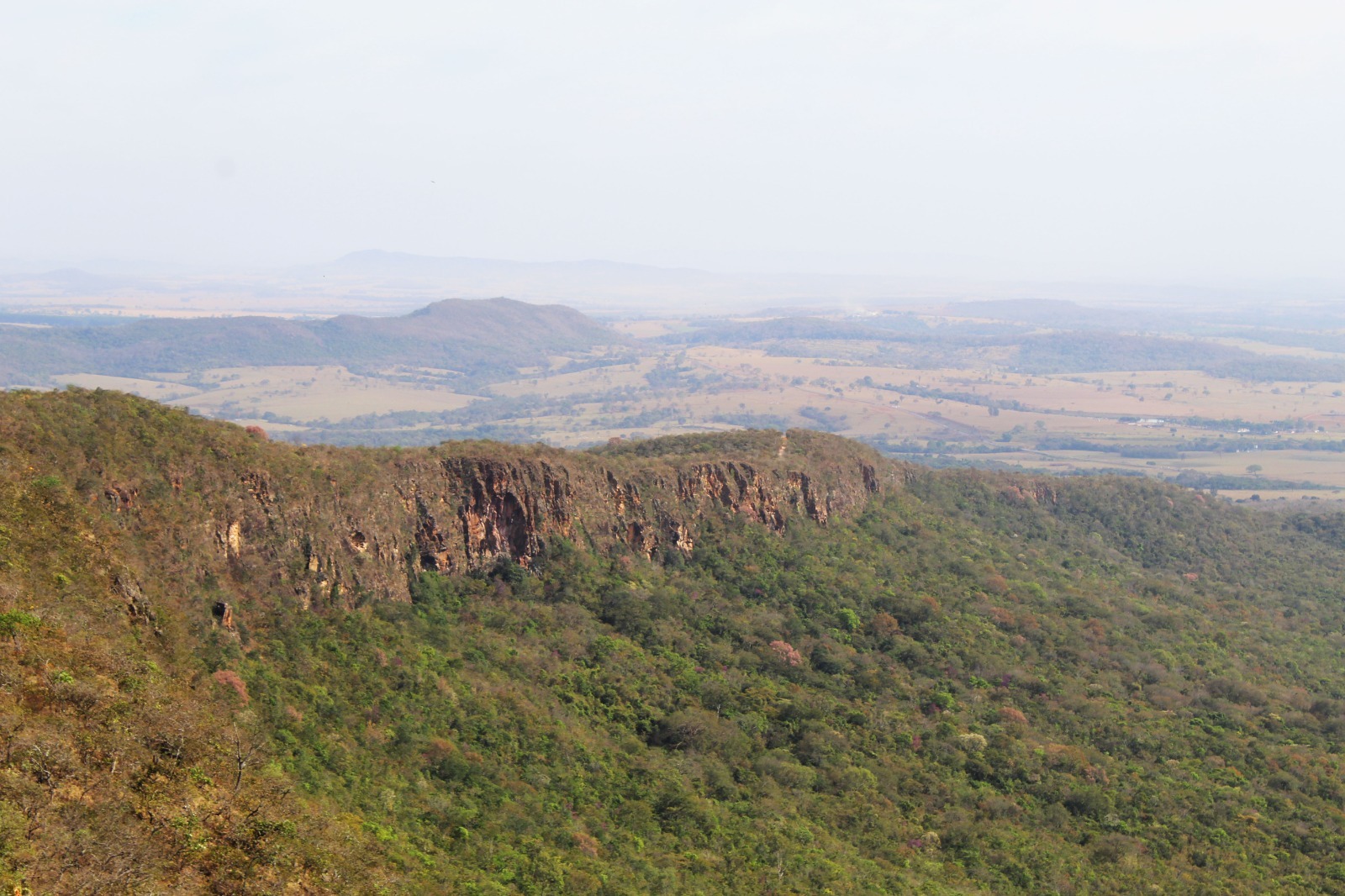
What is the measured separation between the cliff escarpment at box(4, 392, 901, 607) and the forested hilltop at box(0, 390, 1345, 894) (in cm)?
17

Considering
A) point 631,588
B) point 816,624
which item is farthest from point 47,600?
point 816,624

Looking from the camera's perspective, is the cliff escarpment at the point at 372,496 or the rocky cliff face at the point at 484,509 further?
the rocky cliff face at the point at 484,509

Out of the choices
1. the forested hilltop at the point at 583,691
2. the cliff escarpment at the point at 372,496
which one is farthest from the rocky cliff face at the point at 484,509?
the forested hilltop at the point at 583,691

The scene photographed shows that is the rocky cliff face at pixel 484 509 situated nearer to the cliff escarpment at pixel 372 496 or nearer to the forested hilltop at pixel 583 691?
the cliff escarpment at pixel 372 496

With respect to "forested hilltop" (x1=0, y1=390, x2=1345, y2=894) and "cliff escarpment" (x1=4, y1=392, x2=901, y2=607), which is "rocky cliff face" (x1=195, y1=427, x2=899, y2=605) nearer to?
"cliff escarpment" (x1=4, y1=392, x2=901, y2=607)

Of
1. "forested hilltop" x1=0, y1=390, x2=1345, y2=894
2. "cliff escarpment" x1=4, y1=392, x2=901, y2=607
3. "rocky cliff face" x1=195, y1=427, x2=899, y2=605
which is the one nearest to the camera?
"forested hilltop" x1=0, y1=390, x2=1345, y2=894

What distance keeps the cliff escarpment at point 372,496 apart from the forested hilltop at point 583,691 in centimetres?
17

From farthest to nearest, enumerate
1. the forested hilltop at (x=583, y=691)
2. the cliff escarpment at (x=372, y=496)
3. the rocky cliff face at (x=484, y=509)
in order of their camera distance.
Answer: the rocky cliff face at (x=484, y=509), the cliff escarpment at (x=372, y=496), the forested hilltop at (x=583, y=691)

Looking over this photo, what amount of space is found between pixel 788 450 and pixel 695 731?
100 feet

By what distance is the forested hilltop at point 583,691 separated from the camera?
21.1 metres

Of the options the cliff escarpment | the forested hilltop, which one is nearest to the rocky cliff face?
the cliff escarpment

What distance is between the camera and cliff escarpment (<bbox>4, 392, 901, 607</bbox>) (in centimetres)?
3256

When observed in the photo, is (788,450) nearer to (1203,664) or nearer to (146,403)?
(1203,664)

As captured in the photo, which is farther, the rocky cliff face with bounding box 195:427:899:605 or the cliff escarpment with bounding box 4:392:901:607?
the rocky cliff face with bounding box 195:427:899:605
